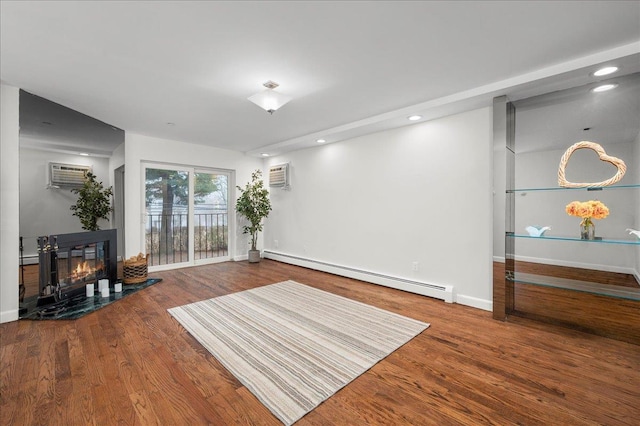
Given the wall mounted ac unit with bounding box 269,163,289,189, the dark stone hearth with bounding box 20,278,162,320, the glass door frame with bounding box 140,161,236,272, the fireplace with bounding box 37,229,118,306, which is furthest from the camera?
the wall mounted ac unit with bounding box 269,163,289,189

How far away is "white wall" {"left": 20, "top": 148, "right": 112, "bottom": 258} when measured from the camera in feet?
9.43

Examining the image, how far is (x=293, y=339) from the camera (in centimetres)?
235

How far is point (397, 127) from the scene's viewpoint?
3.85 m

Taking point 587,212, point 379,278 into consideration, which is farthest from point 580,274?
point 379,278

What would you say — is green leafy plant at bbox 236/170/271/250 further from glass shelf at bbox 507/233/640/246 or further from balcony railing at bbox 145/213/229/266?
glass shelf at bbox 507/233/640/246

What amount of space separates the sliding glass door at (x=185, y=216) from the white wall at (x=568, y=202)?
5319mm

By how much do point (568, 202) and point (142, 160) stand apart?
612 centimetres

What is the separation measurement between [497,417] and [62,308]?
4289 millimetres

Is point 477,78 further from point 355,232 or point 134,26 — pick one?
point 134,26

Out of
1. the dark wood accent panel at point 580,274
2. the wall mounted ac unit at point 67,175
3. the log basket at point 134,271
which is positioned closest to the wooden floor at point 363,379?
the dark wood accent panel at point 580,274

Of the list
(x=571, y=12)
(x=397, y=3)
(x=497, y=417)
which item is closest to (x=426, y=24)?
(x=397, y=3)

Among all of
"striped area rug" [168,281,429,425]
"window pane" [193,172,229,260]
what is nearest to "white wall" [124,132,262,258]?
"window pane" [193,172,229,260]

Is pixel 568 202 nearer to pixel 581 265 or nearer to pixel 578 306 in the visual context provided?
pixel 581 265

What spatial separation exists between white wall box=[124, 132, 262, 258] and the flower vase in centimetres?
575
